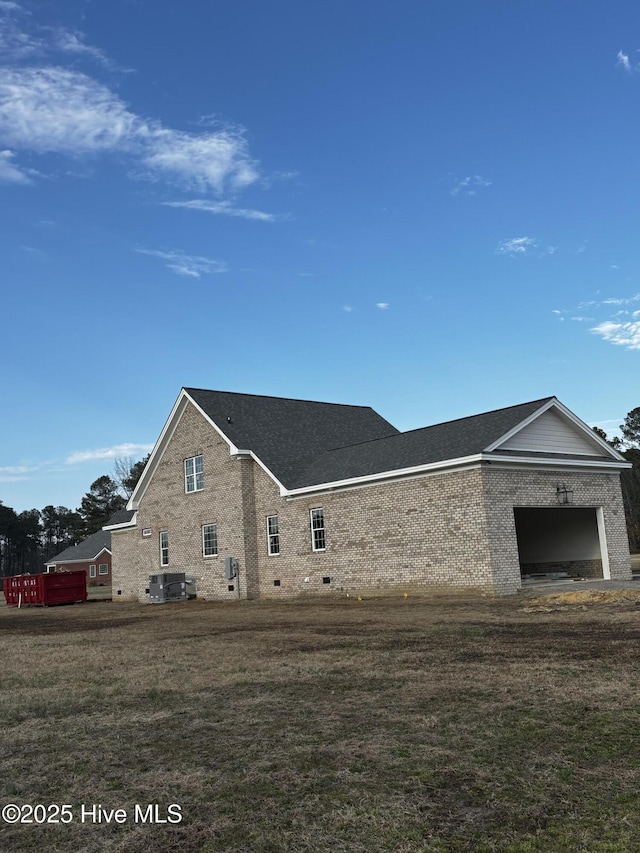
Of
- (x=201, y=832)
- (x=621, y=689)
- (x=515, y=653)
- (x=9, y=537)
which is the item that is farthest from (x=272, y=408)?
(x=9, y=537)

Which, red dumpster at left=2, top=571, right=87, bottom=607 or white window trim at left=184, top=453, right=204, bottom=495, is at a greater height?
white window trim at left=184, top=453, right=204, bottom=495

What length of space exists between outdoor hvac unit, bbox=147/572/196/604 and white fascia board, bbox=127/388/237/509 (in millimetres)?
5722

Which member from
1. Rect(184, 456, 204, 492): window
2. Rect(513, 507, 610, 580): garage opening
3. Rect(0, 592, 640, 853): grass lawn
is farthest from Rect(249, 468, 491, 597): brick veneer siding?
Rect(0, 592, 640, 853): grass lawn

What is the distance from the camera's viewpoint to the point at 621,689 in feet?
25.1

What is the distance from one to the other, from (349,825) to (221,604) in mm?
23919

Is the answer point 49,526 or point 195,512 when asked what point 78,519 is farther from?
point 195,512

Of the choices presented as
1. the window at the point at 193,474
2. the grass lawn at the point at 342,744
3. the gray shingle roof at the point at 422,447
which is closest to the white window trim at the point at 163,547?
the window at the point at 193,474

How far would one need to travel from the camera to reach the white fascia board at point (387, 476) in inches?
830

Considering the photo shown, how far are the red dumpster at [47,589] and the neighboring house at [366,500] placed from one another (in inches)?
157

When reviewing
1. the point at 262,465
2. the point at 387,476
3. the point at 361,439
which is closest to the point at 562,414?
the point at 387,476

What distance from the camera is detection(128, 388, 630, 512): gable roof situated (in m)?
22.3

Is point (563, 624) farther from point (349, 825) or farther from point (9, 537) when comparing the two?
point (9, 537)

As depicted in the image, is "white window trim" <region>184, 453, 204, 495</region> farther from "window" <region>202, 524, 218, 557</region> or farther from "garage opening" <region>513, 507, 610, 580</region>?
"garage opening" <region>513, 507, 610, 580</region>

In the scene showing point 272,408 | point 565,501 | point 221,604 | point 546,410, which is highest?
point 272,408
